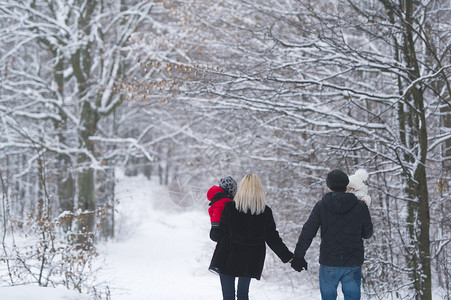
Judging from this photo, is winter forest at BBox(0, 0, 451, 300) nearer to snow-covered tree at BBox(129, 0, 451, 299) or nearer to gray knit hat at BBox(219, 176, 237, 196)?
snow-covered tree at BBox(129, 0, 451, 299)

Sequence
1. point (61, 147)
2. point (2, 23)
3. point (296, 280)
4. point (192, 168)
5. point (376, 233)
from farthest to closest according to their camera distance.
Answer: point (2, 23)
point (61, 147)
point (192, 168)
point (296, 280)
point (376, 233)

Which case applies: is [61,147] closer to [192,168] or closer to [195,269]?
[192,168]

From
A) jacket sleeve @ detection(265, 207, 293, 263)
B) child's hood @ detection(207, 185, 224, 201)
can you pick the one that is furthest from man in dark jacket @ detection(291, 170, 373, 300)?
child's hood @ detection(207, 185, 224, 201)

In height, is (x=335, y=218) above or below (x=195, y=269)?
above

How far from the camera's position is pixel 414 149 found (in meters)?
Result: 6.03

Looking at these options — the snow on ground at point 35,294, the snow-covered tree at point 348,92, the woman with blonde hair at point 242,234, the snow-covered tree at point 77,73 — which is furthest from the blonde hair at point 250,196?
the snow-covered tree at point 77,73

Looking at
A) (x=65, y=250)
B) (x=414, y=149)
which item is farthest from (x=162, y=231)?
(x=414, y=149)

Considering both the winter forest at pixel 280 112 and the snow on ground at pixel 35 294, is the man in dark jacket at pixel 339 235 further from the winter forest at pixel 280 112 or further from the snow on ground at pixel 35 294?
the snow on ground at pixel 35 294

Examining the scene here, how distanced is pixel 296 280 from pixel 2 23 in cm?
1280

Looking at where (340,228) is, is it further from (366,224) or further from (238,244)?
(238,244)

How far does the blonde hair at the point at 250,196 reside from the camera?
396 centimetres

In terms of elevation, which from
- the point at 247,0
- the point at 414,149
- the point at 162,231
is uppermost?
the point at 247,0

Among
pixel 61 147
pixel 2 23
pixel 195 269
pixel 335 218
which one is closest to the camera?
pixel 335 218

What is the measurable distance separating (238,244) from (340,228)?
3.20 ft
